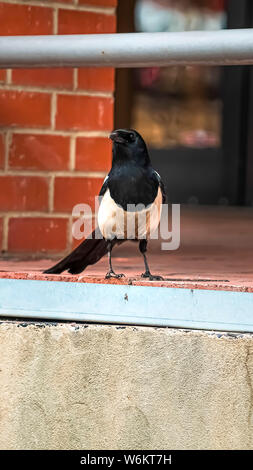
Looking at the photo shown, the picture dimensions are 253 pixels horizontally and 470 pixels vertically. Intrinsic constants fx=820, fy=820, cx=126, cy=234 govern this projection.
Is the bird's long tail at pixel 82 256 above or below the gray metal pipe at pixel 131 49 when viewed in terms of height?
below

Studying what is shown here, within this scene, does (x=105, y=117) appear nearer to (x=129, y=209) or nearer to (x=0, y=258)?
(x=0, y=258)

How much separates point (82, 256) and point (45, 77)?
0.85 m

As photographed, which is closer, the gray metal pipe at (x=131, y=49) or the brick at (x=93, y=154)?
the gray metal pipe at (x=131, y=49)

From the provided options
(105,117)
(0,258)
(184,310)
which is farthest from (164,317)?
(105,117)

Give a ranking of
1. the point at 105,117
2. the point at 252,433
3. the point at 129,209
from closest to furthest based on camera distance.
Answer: the point at 252,433, the point at 129,209, the point at 105,117

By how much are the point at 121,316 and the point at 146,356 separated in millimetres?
111

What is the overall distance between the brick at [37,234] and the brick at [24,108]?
33 cm

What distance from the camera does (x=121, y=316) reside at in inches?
76.5

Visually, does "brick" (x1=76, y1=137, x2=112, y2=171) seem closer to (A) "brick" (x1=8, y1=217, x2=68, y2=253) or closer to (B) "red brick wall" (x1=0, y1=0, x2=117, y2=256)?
(B) "red brick wall" (x1=0, y1=0, x2=117, y2=256)

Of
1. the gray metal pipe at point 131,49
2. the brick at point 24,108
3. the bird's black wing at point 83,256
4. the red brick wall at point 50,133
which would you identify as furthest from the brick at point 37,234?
the gray metal pipe at point 131,49

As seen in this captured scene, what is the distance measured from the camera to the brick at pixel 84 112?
286cm

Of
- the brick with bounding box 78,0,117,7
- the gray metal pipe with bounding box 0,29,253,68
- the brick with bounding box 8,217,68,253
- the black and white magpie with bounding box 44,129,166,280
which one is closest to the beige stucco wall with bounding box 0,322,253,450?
the black and white magpie with bounding box 44,129,166,280

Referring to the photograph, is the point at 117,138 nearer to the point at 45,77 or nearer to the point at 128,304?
the point at 128,304

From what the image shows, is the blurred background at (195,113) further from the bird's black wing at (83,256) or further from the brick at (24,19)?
the bird's black wing at (83,256)
